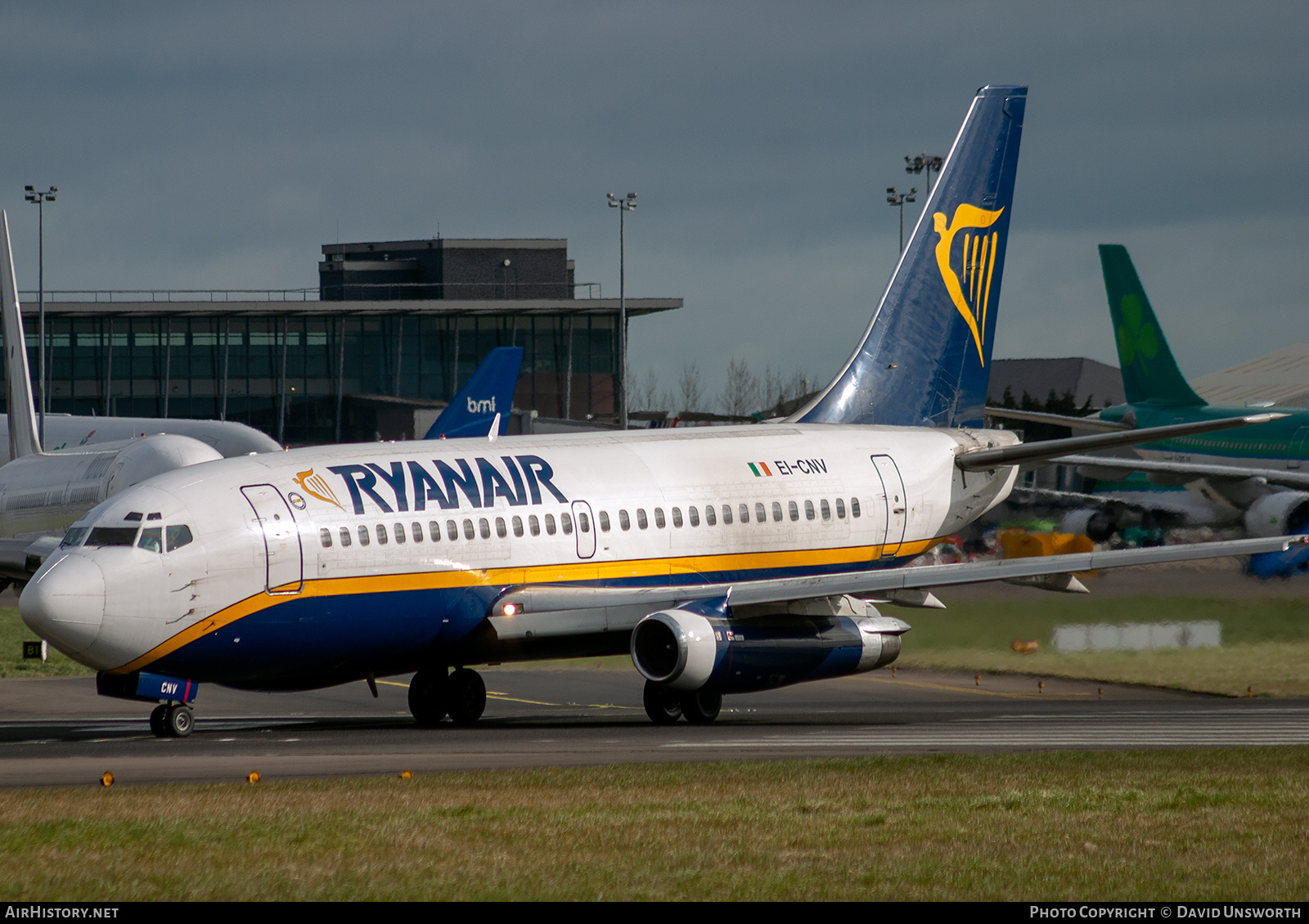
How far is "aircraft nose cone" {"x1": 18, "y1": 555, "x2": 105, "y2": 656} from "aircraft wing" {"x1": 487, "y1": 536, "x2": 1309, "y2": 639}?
5.95 meters

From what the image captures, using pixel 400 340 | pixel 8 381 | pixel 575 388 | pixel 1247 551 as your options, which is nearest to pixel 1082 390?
pixel 575 388

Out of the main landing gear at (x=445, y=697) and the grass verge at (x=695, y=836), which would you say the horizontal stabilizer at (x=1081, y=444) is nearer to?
the grass verge at (x=695, y=836)

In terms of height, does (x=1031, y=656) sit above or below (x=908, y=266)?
below

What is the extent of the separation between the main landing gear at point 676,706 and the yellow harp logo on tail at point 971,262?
11.8m

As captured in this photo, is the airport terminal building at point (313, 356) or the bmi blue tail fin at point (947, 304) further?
the airport terminal building at point (313, 356)

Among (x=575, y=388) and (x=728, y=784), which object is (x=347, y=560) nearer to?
(x=728, y=784)

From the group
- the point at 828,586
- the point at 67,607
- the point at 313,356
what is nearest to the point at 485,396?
the point at 828,586

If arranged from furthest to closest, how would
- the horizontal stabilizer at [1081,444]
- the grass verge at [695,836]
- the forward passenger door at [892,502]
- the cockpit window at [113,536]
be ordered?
the forward passenger door at [892,502] → the horizontal stabilizer at [1081,444] → the cockpit window at [113,536] → the grass verge at [695,836]

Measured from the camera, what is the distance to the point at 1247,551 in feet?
81.6

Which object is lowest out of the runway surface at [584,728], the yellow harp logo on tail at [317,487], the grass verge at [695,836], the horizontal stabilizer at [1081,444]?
the runway surface at [584,728]

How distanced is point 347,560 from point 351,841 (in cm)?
1098

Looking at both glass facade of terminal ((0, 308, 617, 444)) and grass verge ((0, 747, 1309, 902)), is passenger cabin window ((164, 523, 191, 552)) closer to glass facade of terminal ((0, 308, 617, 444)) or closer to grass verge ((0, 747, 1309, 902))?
grass verge ((0, 747, 1309, 902))

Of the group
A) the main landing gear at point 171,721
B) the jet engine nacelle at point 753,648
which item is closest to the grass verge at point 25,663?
the main landing gear at point 171,721

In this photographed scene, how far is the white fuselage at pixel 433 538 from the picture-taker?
22531 mm
